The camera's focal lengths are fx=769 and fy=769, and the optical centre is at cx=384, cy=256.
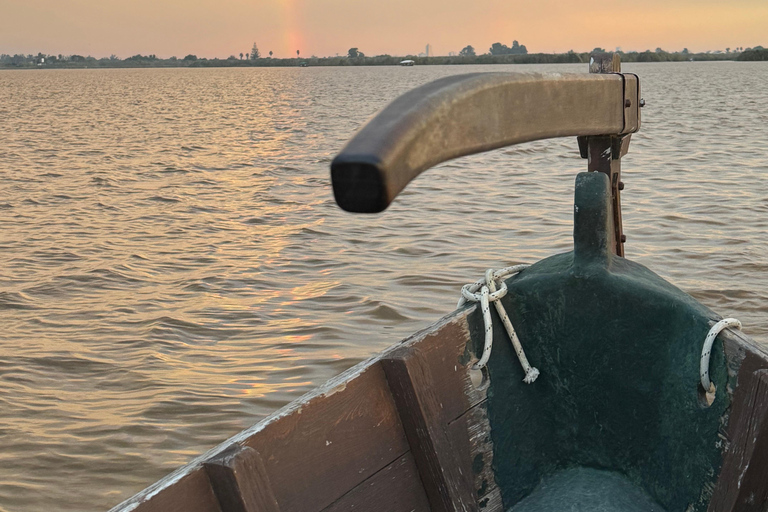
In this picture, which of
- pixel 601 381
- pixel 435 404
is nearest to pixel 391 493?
pixel 435 404

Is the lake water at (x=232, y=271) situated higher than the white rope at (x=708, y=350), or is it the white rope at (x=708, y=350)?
Result: the white rope at (x=708, y=350)

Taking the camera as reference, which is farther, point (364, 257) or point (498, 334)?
point (364, 257)

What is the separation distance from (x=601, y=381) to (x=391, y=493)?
0.76 meters

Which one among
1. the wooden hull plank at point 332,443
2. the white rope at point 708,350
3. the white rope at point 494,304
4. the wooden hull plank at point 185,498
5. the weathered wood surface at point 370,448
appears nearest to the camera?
the wooden hull plank at point 185,498

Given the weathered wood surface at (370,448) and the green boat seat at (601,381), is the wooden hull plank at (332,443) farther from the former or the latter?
the green boat seat at (601,381)

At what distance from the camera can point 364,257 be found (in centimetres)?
865

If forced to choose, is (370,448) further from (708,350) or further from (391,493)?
(708,350)

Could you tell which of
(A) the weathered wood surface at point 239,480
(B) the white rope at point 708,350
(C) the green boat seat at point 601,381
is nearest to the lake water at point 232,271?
(C) the green boat seat at point 601,381

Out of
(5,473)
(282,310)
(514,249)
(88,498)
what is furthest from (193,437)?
(514,249)

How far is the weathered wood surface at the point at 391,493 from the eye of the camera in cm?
219

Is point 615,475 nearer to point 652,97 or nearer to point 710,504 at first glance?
point 710,504

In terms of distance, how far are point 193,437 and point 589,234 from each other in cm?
308

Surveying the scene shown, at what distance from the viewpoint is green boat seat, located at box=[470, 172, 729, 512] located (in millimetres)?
2256

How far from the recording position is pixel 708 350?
2127mm
